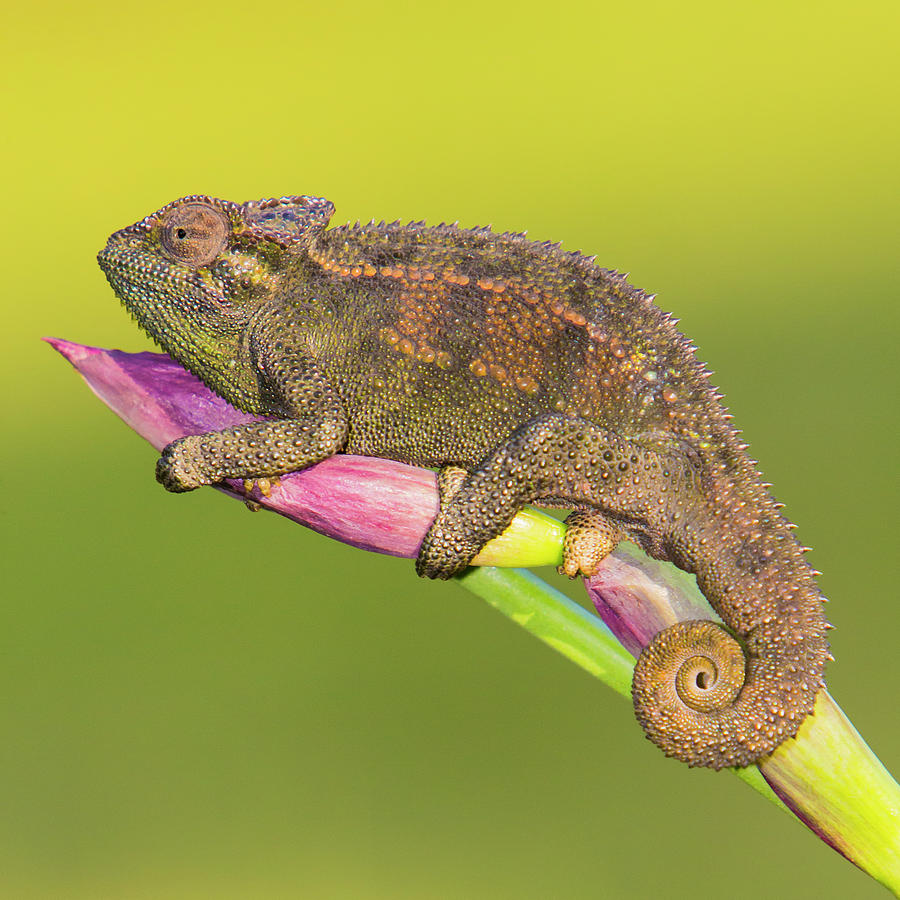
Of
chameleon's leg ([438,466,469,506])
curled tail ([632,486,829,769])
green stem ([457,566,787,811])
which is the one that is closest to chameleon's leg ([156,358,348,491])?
chameleon's leg ([438,466,469,506])

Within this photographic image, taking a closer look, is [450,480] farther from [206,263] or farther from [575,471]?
[206,263]

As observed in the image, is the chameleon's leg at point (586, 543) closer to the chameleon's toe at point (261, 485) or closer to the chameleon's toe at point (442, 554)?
the chameleon's toe at point (442, 554)

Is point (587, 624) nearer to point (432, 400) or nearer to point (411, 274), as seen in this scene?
point (432, 400)

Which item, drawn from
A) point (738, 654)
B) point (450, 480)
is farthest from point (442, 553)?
point (738, 654)

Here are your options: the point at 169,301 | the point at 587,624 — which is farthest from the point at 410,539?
the point at 169,301

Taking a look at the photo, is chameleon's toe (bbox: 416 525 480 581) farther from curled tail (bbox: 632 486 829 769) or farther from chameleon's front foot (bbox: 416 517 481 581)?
curled tail (bbox: 632 486 829 769)

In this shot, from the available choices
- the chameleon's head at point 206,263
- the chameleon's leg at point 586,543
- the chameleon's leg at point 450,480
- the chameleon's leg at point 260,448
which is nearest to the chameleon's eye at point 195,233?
the chameleon's head at point 206,263
